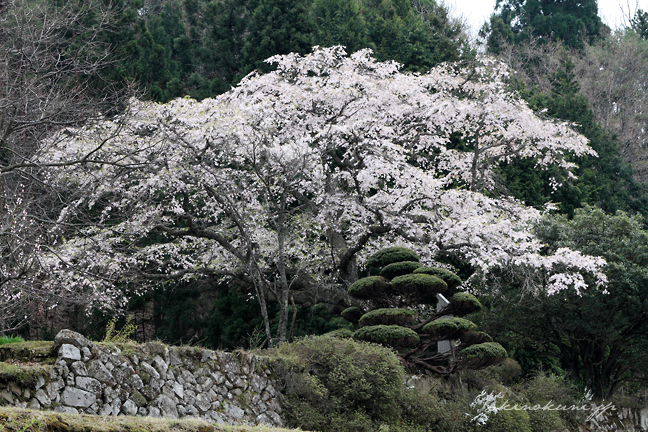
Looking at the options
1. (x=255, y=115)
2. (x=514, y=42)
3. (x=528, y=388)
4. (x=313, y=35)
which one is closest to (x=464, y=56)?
(x=313, y=35)

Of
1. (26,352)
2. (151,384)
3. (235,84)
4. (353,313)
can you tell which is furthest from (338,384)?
(235,84)

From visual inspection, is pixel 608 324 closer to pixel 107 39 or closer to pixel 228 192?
pixel 228 192

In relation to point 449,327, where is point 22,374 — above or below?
below

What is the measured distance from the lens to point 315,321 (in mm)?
13703

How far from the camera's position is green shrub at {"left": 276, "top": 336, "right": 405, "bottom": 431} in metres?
6.90

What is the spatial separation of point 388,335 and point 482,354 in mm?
1520

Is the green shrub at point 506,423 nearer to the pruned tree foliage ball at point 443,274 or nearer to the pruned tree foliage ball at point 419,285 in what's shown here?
the pruned tree foliage ball at point 419,285

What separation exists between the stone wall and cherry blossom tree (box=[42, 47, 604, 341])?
8.06ft

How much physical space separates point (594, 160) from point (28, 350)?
17729 millimetres

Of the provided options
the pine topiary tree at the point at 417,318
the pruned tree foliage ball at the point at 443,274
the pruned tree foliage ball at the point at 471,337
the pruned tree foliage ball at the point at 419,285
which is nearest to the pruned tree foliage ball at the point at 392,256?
the pine topiary tree at the point at 417,318

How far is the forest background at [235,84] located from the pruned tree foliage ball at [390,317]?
2554 millimetres

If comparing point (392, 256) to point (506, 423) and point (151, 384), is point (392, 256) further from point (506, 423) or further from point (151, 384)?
point (151, 384)

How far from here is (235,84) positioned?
17.0 m

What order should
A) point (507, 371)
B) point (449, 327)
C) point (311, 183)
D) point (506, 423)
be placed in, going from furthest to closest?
1. point (311, 183)
2. point (507, 371)
3. point (449, 327)
4. point (506, 423)
